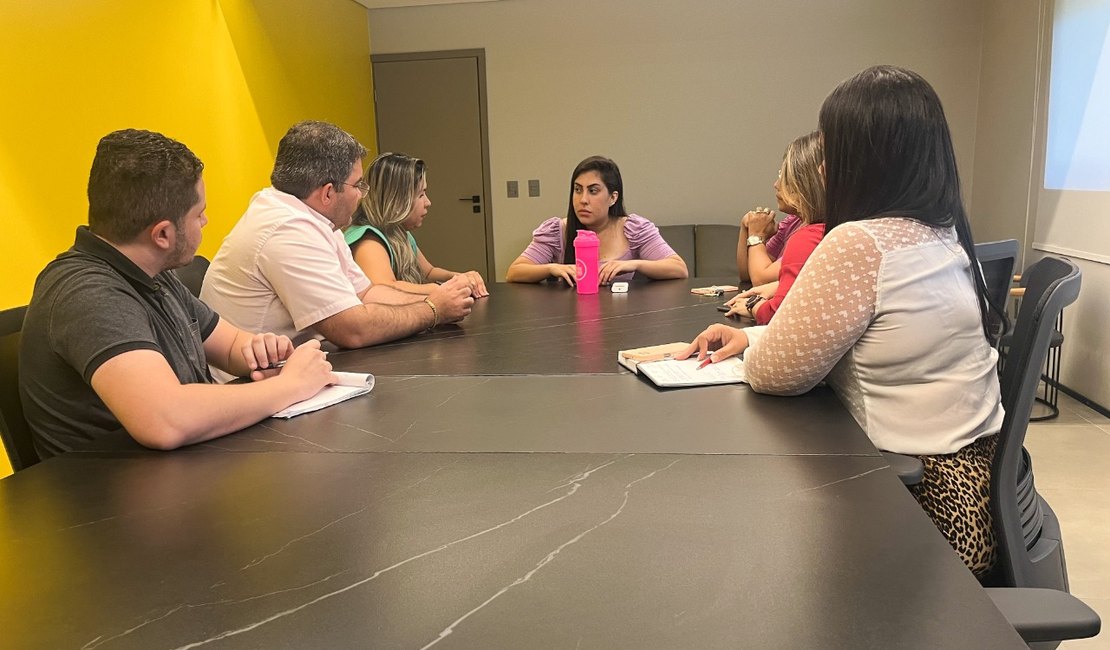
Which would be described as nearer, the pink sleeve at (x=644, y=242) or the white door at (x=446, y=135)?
the pink sleeve at (x=644, y=242)

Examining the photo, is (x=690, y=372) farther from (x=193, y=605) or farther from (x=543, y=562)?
(x=193, y=605)

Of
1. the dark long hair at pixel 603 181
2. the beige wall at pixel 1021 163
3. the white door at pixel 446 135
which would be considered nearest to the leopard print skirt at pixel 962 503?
the dark long hair at pixel 603 181

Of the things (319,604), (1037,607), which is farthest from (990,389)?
(319,604)

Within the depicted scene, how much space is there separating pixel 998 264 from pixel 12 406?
2.76 m

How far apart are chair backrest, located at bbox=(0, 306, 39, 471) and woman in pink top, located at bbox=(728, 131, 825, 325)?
5.26 feet

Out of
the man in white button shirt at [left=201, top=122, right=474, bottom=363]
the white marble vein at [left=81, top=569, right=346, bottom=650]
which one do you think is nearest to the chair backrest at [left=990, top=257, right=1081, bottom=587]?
the white marble vein at [left=81, top=569, right=346, bottom=650]

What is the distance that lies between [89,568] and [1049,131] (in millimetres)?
4539

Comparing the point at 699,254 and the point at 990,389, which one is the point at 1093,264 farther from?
the point at 990,389

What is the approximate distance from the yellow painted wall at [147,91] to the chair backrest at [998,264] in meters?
3.10

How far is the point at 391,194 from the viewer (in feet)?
9.18

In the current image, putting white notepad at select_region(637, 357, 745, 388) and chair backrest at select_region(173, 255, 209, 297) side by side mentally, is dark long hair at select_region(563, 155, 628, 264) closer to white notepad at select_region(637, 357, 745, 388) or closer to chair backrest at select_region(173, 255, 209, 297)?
chair backrest at select_region(173, 255, 209, 297)

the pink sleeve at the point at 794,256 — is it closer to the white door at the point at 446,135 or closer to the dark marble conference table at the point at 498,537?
the dark marble conference table at the point at 498,537

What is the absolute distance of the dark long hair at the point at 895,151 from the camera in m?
1.27

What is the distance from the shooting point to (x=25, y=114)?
8.80 ft
